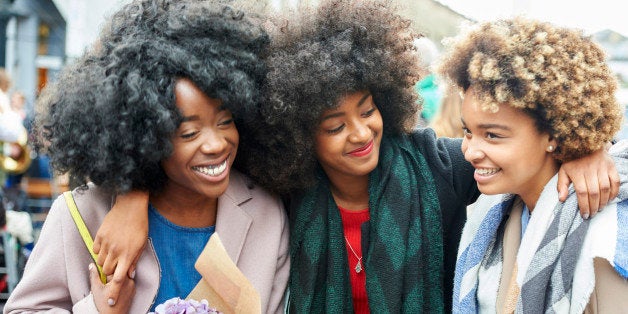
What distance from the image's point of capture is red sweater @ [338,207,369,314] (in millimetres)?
3012

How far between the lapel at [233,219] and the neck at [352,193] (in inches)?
14.9

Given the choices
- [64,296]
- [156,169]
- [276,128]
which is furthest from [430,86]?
[64,296]

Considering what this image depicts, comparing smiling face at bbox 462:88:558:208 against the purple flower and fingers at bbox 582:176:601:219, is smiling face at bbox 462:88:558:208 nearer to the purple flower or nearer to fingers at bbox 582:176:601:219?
fingers at bbox 582:176:601:219

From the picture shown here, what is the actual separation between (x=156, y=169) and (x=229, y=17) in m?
0.64

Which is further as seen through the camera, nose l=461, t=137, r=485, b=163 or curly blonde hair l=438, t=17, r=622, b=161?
nose l=461, t=137, r=485, b=163

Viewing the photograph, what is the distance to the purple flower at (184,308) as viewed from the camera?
2.33 m

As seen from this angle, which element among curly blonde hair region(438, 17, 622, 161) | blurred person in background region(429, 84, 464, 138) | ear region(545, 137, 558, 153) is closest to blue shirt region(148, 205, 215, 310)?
curly blonde hair region(438, 17, 622, 161)

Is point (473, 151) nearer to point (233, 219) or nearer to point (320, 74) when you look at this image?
point (320, 74)

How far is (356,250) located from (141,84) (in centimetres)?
113

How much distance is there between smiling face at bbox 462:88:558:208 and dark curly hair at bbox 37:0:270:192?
2.71 feet

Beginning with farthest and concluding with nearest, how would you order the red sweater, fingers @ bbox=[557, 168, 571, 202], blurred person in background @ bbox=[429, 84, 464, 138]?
blurred person in background @ bbox=[429, 84, 464, 138], the red sweater, fingers @ bbox=[557, 168, 571, 202]

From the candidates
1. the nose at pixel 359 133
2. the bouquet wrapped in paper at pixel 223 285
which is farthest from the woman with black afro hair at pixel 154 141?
the nose at pixel 359 133

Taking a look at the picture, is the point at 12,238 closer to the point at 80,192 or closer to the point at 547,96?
the point at 80,192

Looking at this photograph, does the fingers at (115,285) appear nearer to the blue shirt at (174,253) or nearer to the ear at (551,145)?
the blue shirt at (174,253)
